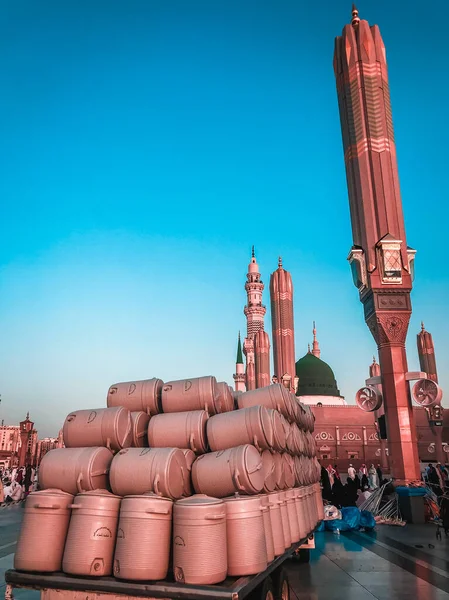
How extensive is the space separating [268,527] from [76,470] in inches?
81.7

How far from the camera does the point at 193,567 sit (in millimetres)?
3900

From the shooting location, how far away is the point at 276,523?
5223mm

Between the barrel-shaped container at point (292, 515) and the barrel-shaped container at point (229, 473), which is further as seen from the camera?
the barrel-shaped container at point (292, 515)

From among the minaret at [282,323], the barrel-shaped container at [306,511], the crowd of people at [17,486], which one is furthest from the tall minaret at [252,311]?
the barrel-shaped container at [306,511]

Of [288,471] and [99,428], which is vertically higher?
[99,428]

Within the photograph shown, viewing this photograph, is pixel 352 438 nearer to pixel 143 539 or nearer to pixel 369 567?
pixel 369 567

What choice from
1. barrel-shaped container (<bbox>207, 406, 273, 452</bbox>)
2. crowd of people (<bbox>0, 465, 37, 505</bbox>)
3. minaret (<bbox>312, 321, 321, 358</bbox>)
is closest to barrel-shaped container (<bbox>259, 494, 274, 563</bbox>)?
barrel-shaped container (<bbox>207, 406, 273, 452</bbox>)

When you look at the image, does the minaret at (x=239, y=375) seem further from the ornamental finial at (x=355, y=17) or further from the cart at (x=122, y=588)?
the cart at (x=122, y=588)

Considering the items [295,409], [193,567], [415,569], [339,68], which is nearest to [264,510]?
[193,567]

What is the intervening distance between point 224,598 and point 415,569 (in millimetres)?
6520

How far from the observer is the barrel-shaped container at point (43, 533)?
14.4ft

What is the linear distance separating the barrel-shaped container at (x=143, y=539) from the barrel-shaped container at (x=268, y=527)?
98 centimetres

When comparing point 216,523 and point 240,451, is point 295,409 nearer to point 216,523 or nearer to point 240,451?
Answer: point 240,451

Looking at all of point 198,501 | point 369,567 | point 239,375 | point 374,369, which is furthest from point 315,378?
point 198,501
